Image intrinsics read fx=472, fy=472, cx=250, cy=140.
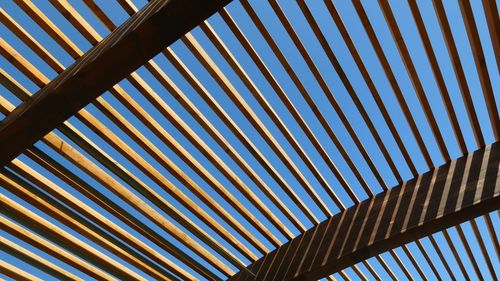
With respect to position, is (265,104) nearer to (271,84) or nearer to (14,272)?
(271,84)

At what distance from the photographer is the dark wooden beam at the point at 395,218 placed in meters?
5.36

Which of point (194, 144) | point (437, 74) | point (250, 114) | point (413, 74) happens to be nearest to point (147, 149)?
point (194, 144)

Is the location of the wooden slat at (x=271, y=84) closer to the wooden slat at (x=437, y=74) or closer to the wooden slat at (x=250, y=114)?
the wooden slat at (x=250, y=114)

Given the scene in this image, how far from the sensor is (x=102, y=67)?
3.51 meters

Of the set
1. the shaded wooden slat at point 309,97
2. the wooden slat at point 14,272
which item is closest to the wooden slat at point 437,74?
the shaded wooden slat at point 309,97

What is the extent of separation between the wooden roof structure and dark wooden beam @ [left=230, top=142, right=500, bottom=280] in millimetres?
19

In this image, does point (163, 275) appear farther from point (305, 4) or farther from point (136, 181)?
point (305, 4)

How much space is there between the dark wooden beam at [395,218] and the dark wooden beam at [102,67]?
350cm

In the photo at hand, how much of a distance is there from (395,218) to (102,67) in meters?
3.89

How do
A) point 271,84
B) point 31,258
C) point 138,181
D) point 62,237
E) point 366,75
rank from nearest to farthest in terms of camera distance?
point 271,84, point 366,75, point 138,181, point 62,237, point 31,258

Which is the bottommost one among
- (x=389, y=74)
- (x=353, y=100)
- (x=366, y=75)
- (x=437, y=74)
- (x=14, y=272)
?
(x=14, y=272)

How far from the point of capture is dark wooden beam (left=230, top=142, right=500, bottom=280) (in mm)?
5359

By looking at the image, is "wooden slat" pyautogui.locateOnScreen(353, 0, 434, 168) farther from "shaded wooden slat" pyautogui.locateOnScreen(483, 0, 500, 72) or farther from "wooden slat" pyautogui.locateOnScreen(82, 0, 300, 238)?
"wooden slat" pyautogui.locateOnScreen(82, 0, 300, 238)

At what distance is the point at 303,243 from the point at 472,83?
282 cm
